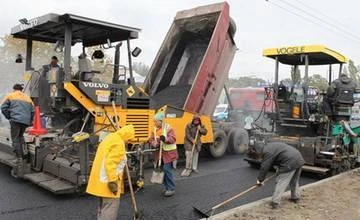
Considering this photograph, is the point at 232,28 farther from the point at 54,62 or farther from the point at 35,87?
the point at 35,87

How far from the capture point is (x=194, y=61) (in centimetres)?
1020

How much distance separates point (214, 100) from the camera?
9789 millimetres

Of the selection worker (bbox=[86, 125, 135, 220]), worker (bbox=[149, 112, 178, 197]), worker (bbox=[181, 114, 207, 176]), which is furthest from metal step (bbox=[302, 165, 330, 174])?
worker (bbox=[86, 125, 135, 220])

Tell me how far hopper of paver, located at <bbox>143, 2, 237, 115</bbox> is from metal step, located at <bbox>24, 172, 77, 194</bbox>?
3.09 meters

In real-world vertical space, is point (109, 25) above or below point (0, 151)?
above

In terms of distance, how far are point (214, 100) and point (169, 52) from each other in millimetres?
1617

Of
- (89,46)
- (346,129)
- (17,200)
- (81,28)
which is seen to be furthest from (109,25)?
(346,129)

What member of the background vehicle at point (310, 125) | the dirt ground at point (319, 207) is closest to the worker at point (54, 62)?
the dirt ground at point (319, 207)

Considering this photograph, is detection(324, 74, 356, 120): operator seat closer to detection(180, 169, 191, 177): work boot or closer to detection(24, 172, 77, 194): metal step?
detection(180, 169, 191, 177): work boot

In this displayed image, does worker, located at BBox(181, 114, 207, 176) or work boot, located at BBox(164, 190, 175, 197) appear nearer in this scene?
work boot, located at BBox(164, 190, 175, 197)

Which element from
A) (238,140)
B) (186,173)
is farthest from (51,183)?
(238,140)

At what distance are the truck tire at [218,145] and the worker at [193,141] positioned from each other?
65.9 inches

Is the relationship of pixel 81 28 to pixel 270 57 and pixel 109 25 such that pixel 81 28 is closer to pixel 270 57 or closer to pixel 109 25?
pixel 109 25

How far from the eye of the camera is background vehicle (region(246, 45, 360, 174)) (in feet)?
27.1
